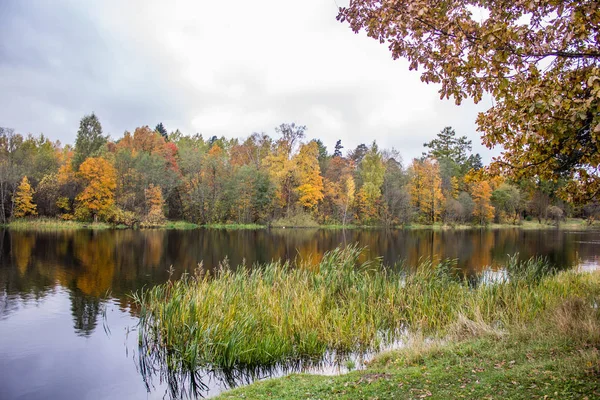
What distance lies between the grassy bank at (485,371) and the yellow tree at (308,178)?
2075 inches

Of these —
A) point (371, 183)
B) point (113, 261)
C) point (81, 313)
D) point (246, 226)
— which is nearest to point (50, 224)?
point (246, 226)

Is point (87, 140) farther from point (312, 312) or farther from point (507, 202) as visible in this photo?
point (507, 202)

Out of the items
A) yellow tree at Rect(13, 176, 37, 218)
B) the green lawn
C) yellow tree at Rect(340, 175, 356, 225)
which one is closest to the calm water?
the green lawn

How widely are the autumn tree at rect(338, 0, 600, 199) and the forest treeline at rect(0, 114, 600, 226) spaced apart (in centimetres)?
4630

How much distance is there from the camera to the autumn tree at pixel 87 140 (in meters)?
54.5

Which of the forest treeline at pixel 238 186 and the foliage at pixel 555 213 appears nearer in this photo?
the forest treeline at pixel 238 186

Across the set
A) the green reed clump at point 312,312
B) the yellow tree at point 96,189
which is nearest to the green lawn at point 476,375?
the green reed clump at point 312,312

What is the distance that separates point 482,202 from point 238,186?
43.1 metres

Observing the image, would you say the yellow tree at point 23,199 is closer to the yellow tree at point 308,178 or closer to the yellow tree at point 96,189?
the yellow tree at point 96,189

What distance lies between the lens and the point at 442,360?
6.73 metres

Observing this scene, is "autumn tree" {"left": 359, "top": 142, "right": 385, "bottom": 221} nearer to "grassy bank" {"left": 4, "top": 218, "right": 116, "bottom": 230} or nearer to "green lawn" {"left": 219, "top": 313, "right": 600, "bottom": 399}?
"grassy bank" {"left": 4, "top": 218, "right": 116, "bottom": 230}

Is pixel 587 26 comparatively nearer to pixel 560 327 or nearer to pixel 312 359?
pixel 560 327

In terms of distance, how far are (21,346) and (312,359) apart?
757cm

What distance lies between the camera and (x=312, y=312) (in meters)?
9.89
